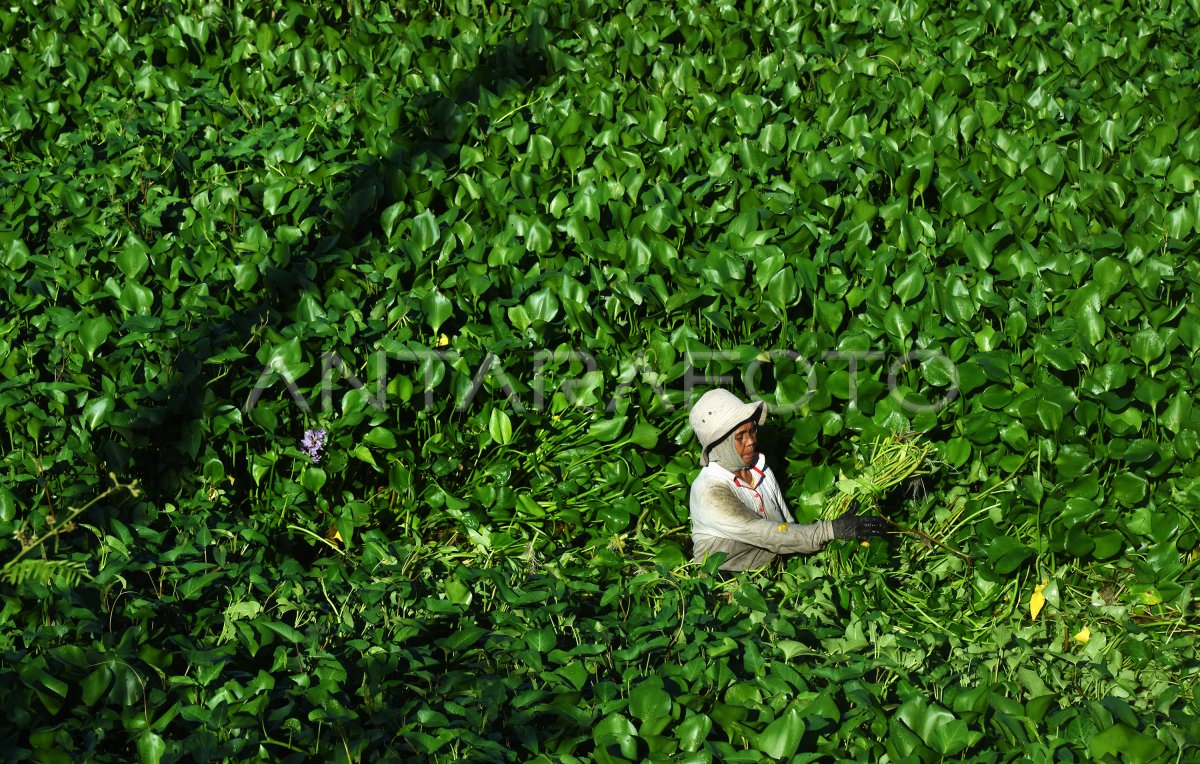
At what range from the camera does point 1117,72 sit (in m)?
6.09

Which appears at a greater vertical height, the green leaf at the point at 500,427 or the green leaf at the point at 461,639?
the green leaf at the point at 461,639

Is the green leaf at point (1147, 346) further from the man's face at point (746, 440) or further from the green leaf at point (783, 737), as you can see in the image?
the green leaf at point (783, 737)

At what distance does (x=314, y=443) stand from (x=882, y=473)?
190 centimetres

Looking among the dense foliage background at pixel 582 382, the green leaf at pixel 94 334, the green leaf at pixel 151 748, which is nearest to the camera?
the green leaf at pixel 151 748

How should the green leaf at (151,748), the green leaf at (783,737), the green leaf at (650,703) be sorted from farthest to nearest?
the green leaf at (650,703) < the green leaf at (783,737) < the green leaf at (151,748)

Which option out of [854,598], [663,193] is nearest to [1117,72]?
[663,193]

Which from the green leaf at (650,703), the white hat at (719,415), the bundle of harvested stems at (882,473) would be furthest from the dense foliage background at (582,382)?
the white hat at (719,415)

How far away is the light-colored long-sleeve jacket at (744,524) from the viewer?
3977 mm

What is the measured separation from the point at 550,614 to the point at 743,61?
3752mm

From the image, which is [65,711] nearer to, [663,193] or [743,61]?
[663,193]

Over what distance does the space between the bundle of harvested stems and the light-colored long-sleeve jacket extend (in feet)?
0.52

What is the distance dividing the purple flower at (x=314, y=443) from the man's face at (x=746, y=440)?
1398 millimetres

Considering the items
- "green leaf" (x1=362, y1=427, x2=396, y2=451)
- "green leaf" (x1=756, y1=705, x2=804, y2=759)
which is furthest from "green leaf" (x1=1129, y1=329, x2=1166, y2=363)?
"green leaf" (x1=362, y1=427, x2=396, y2=451)

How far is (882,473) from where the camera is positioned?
4168mm
